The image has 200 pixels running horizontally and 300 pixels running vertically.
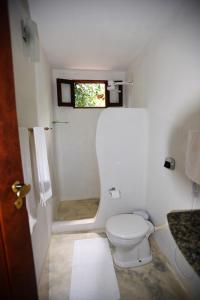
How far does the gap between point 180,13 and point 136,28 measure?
1.26 ft

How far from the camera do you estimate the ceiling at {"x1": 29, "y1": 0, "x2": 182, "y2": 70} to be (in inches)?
43.2

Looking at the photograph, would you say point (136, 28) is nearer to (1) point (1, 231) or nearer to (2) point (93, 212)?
(1) point (1, 231)

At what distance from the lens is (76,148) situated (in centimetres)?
254

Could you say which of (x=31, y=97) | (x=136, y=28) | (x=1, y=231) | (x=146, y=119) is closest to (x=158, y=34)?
(x=136, y=28)

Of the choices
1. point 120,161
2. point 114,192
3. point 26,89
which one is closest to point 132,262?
point 114,192

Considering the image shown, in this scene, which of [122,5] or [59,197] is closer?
[122,5]

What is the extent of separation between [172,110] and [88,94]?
1.51 meters

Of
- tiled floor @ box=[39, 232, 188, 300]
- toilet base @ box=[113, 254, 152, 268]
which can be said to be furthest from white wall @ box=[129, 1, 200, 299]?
toilet base @ box=[113, 254, 152, 268]

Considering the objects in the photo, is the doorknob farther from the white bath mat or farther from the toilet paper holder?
the toilet paper holder

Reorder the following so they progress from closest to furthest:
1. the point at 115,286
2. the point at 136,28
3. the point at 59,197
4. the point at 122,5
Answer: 1. the point at 122,5
2. the point at 115,286
3. the point at 136,28
4. the point at 59,197

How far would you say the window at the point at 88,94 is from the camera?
7.73 ft

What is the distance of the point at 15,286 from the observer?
2.31 feet

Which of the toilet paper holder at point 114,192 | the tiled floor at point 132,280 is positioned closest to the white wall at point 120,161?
the toilet paper holder at point 114,192

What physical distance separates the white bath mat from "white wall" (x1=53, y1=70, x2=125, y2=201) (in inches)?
39.3
